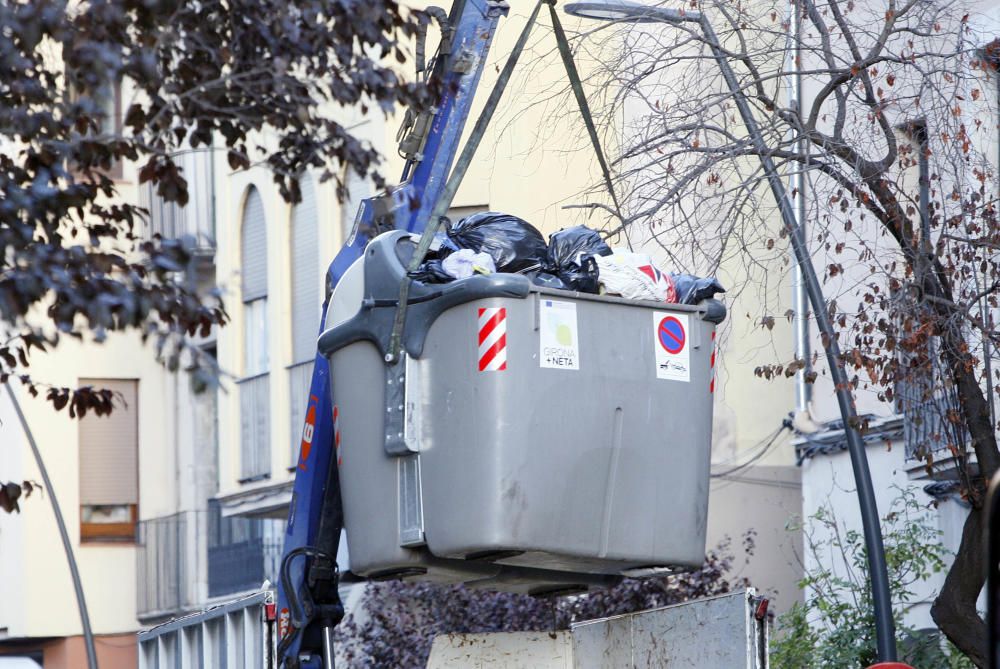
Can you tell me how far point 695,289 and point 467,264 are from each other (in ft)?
3.30

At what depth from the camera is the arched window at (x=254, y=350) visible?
2191cm

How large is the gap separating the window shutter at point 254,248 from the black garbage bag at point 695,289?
1473 cm

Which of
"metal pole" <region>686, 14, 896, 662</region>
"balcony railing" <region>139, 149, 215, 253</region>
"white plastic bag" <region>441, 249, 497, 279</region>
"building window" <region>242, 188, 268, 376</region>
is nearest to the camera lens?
"white plastic bag" <region>441, 249, 497, 279</region>

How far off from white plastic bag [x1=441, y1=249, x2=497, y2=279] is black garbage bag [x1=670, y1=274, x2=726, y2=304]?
820 mm

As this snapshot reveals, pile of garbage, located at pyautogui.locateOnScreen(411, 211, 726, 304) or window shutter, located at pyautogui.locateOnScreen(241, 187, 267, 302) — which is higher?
window shutter, located at pyautogui.locateOnScreen(241, 187, 267, 302)

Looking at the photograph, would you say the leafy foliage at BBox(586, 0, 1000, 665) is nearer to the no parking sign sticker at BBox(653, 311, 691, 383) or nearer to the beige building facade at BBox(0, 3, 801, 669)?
the beige building facade at BBox(0, 3, 801, 669)

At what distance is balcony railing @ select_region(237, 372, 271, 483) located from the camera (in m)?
21.8

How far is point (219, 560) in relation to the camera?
81.1ft

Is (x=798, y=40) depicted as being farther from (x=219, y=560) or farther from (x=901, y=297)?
(x=219, y=560)

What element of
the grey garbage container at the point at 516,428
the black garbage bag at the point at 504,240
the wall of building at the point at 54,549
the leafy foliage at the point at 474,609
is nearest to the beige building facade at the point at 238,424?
the wall of building at the point at 54,549

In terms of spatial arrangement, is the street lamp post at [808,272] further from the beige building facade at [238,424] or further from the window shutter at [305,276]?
the window shutter at [305,276]

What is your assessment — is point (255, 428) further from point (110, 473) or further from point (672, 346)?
point (672, 346)

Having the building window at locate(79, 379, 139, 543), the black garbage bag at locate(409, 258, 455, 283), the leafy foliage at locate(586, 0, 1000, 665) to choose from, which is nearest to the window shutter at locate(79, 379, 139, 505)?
the building window at locate(79, 379, 139, 543)

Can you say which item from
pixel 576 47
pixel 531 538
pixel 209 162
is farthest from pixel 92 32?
pixel 209 162
